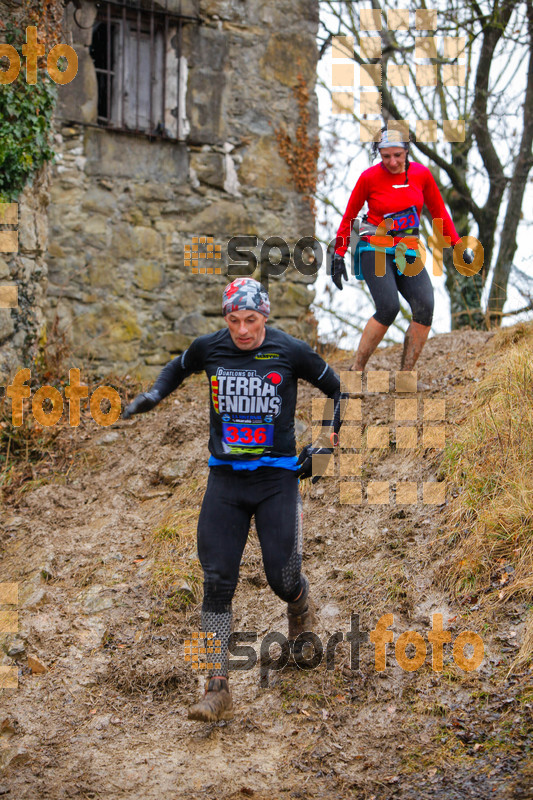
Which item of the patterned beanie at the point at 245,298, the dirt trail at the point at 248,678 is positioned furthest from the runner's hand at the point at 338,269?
the patterned beanie at the point at 245,298

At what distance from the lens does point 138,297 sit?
885 cm

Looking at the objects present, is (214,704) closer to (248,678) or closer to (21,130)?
(248,678)

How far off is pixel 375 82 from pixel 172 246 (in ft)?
17.2

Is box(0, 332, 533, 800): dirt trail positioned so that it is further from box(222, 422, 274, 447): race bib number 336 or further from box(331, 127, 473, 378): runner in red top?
box(222, 422, 274, 447): race bib number 336

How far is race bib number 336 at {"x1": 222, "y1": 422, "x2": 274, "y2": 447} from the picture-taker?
159 inches

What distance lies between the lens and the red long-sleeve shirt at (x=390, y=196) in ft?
20.2

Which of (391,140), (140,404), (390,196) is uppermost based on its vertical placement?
(391,140)

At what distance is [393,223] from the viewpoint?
6.15 meters

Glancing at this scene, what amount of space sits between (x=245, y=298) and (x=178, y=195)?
17.6 feet

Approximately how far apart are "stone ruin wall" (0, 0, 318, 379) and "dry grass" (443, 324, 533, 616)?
3.87 m

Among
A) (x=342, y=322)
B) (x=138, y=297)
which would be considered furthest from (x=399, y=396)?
(x=342, y=322)

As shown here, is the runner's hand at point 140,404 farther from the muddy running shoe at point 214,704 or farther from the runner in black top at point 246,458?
the muddy running shoe at point 214,704

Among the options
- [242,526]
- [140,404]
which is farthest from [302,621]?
[140,404]

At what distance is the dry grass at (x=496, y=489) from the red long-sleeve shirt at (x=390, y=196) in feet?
4.06
